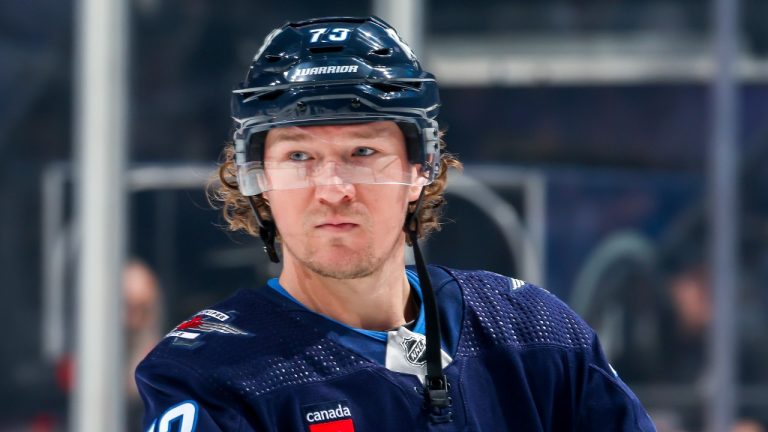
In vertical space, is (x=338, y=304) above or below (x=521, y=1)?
below

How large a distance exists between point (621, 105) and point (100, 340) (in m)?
2.13

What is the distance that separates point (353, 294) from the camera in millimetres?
2162

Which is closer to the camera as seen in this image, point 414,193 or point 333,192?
point 333,192

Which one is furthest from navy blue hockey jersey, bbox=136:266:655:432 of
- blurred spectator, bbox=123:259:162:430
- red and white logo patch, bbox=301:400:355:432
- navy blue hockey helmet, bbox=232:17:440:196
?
blurred spectator, bbox=123:259:162:430

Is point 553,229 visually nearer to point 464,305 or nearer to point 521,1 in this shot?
point 521,1

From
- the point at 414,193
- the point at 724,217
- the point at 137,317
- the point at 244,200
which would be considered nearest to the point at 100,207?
the point at 137,317

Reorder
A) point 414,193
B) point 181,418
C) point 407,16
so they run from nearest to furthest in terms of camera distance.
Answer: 1. point 181,418
2. point 414,193
3. point 407,16

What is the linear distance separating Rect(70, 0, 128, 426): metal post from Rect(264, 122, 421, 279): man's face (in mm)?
3138

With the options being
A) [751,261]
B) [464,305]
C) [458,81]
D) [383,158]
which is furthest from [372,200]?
[751,261]

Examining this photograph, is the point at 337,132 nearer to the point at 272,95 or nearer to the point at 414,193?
the point at 272,95

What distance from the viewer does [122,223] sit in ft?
17.1

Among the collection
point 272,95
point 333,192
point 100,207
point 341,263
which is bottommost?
point 100,207

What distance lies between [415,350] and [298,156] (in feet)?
1.14

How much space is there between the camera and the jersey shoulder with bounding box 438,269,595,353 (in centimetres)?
219
